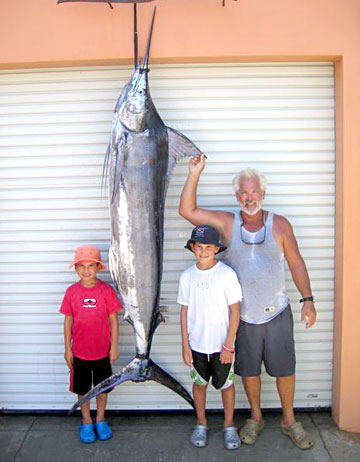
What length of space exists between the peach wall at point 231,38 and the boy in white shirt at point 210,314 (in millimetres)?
944

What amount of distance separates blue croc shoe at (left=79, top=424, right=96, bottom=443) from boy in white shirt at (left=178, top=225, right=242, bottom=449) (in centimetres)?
88

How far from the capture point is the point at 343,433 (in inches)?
136

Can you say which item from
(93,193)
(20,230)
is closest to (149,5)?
(93,193)

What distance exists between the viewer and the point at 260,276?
320cm

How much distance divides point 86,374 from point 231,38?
2674 millimetres

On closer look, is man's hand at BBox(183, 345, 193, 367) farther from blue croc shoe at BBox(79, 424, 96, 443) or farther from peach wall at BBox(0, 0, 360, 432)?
peach wall at BBox(0, 0, 360, 432)

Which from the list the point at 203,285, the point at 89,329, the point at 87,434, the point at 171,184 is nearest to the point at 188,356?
the point at 203,285

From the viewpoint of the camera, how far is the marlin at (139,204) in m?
3.01

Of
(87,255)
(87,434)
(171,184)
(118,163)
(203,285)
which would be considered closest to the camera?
(118,163)

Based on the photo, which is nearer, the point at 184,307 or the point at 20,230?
the point at 184,307

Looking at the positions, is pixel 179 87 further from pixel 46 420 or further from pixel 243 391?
pixel 46 420

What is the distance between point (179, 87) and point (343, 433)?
116 inches

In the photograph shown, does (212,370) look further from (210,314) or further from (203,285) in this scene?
(203,285)

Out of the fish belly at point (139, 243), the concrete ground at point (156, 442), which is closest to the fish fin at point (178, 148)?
the fish belly at point (139, 243)
